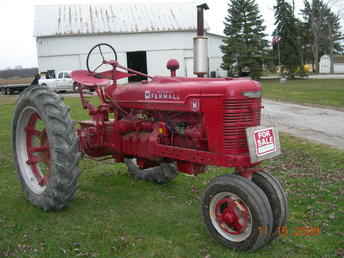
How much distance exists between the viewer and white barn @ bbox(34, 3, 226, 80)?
30.0 m

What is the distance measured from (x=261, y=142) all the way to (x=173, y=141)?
103cm

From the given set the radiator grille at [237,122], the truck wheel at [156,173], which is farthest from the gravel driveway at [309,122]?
the radiator grille at [237,122]

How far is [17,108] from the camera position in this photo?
15.4 ft

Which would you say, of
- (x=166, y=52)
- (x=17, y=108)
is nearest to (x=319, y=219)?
(x=17, y=108)

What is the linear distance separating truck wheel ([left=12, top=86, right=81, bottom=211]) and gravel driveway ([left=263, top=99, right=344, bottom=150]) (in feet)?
17.0

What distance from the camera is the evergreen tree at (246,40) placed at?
3269 centimetres

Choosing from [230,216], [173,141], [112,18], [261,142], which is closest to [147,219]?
[173,141]

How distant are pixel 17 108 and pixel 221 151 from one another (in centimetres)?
265

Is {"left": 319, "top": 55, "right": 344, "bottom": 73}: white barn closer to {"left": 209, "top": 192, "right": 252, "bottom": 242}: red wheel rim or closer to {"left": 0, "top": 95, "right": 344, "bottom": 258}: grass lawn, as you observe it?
{"left": 0, "top": 95, "right": 344, "bottom": 258}: grass lawn

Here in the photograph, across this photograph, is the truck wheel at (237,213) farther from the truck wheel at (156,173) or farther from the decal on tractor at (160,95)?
the truck wheel at (156,173)

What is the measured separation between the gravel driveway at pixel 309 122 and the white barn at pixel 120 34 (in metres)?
17.7

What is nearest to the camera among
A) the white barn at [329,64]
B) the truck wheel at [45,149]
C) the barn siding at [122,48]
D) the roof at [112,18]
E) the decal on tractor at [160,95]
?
the decal on tractor at [160,95]

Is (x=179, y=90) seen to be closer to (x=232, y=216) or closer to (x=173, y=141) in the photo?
(x=173, y=141)

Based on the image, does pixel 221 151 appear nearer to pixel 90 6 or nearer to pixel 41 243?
pixel 41 243
